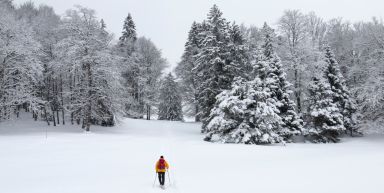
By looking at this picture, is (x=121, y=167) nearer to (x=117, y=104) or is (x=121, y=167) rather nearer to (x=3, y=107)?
(x=117, y=104)

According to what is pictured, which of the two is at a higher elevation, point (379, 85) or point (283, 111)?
point (379, 85)

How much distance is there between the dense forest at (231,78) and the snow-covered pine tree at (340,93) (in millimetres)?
99

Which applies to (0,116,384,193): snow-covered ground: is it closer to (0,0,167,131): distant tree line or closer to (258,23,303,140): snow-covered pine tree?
(0,0,167,131): distant tree line

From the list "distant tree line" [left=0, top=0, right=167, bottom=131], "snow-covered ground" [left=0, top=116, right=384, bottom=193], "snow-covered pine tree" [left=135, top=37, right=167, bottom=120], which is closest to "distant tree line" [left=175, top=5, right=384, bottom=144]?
"snow-covered ground" [left=0, top=116, right=384, bottom=193]

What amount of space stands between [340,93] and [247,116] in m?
12.0

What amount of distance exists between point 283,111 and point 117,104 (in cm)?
1688

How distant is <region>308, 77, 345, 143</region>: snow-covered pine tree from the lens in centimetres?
2723

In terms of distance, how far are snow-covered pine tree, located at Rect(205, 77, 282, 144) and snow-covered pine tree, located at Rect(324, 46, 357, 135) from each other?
834cm

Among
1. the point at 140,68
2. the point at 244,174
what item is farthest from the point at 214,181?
the point at 140,68

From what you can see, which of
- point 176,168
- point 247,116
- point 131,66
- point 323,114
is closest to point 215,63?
point 247,116

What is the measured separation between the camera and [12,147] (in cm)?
1903

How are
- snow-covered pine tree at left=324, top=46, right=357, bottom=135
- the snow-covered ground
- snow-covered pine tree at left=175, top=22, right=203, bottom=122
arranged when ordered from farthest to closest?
snow-covered pine tree at left=175, top=22, right=203, bottom=122 → snow-covered pine tree at left=324, top=46, right=357, bottom=135 → the snow-covered ground

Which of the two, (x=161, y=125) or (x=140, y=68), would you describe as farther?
(x=140, y=68)

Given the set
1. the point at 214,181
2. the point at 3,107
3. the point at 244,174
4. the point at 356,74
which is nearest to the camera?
the point at 214,181
